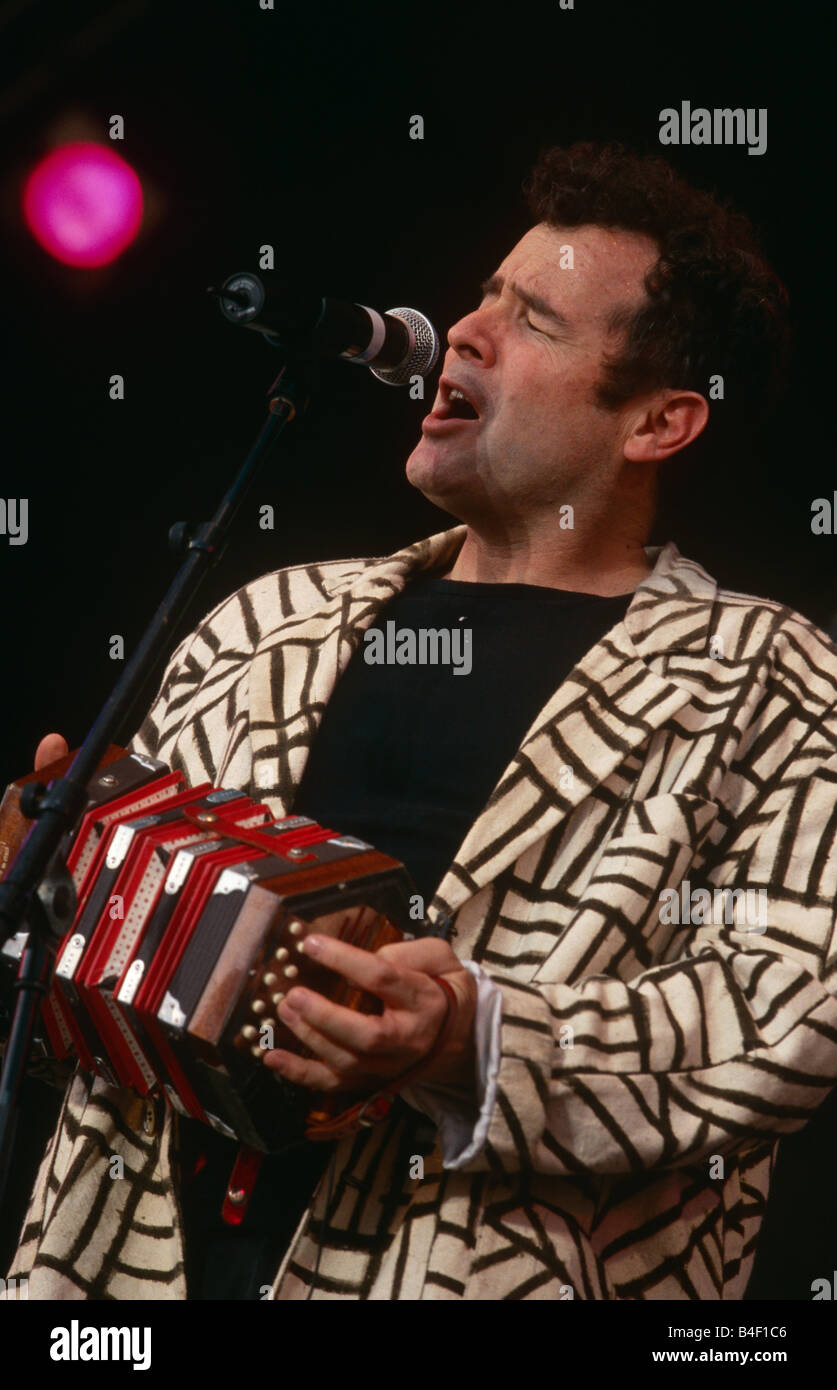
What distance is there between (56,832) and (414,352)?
0.89 m

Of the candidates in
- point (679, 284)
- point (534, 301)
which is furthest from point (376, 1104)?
point (679, 284)

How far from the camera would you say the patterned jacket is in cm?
184

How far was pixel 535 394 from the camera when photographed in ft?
8.30

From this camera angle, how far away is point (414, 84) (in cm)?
290

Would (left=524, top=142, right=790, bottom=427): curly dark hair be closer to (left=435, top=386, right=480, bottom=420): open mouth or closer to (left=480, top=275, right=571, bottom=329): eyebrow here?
(left=480, top=275, right=571, bottom=329): eyebrow

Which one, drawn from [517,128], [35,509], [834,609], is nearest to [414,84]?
Answer: [517,128]

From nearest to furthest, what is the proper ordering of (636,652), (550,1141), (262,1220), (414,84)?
(550,1141)
(262,1220)
(636,652)
(414,84)

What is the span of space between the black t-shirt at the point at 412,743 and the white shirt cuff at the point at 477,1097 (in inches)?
9.3

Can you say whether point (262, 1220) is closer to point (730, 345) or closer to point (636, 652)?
point (636, 652)

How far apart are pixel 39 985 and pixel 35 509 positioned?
5.41 feet

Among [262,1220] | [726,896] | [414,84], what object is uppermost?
[414,84]

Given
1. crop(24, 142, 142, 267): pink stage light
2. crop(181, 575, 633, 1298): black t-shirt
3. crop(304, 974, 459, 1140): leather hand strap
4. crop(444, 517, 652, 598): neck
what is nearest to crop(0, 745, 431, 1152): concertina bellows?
crop(304, 974, 459, 1140): leather hand strap

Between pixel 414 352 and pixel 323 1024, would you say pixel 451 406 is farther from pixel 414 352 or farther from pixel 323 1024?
pixel 323 1024

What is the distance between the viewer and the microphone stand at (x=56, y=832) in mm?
1539
